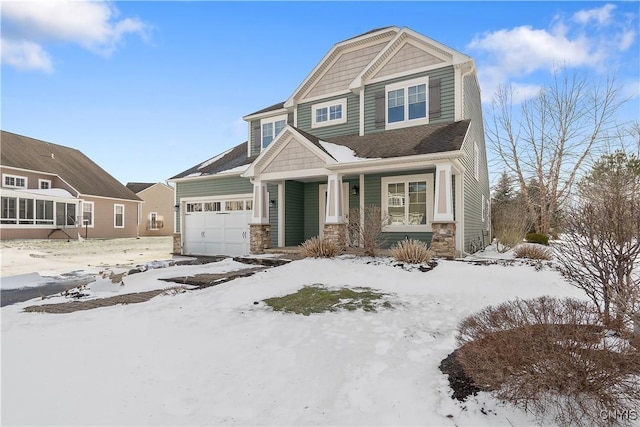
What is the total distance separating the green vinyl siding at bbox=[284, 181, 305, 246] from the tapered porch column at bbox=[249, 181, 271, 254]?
3.29ft

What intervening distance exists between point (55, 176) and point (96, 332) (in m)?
25.0

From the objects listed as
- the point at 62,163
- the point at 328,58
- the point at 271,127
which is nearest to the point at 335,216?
the point at 271,127

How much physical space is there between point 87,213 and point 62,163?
4.93m

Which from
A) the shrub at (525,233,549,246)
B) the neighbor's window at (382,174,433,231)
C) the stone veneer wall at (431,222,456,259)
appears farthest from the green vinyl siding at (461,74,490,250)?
the shrub at (525,233,549,246)

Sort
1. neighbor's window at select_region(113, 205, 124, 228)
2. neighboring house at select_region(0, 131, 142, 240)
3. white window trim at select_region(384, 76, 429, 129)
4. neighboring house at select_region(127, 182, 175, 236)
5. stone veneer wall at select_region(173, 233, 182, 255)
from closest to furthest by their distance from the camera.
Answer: white window trim at select_region(384, 76, 429, 129) < stone veneer wall at select_region(173, 233, 182, 255) < neighboring house at select_region(0, 131, 142, 240) < neighbor's window at select_region(113, 205, 124, 228) < neighboring house at select_region(127, 182, 175, 236)

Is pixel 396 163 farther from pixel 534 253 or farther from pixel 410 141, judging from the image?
pixel 534 253

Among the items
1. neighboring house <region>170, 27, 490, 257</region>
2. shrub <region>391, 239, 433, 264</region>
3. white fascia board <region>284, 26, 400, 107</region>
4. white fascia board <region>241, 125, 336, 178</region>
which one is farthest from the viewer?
white fascia board <region>284, 26, 400, 107</region>

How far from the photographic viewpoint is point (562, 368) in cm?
238

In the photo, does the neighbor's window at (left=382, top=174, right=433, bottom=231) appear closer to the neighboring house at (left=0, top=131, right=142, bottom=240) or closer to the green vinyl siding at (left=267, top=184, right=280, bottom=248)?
the green vinyl siding at (left=267, top=184, right=280, bottom=248)

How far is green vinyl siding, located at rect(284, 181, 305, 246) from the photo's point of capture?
520 inches

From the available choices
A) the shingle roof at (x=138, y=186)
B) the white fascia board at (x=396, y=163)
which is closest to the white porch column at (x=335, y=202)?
the white fascia board at (x=396, y=163)

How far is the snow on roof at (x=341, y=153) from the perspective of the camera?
413 inches

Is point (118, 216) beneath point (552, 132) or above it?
beneath

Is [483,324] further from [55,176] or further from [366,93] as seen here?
[55,176]
